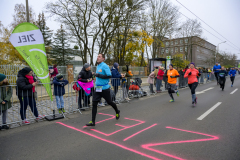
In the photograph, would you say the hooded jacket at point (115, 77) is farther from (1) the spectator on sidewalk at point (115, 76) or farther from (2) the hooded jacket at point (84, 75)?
(2) the hooded jacket at point (84, 75)

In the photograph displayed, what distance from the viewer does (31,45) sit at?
5055mm

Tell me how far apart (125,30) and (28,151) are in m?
20.6

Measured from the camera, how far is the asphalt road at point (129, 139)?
3199mm

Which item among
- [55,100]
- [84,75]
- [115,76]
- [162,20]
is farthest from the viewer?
[162,20]

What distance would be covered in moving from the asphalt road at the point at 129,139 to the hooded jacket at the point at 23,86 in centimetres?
96

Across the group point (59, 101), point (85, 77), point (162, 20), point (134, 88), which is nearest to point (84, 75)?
point (85, 77)

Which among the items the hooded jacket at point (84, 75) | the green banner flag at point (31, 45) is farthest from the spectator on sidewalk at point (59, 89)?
the green banner flag at point (31, 45)

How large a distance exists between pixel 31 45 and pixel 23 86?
1.21 metres

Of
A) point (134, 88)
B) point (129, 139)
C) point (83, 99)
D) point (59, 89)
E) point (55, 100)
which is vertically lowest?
point (129, 139)

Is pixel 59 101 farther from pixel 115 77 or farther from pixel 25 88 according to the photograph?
pixel 115 77

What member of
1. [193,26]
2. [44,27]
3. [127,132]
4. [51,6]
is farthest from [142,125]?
[193,26]

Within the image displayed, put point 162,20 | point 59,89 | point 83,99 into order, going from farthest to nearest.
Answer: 1. point 162,20
2. point 83,99
3. point 59,89

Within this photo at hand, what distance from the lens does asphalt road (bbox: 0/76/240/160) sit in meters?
3.20

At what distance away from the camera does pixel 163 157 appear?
3076 mm
